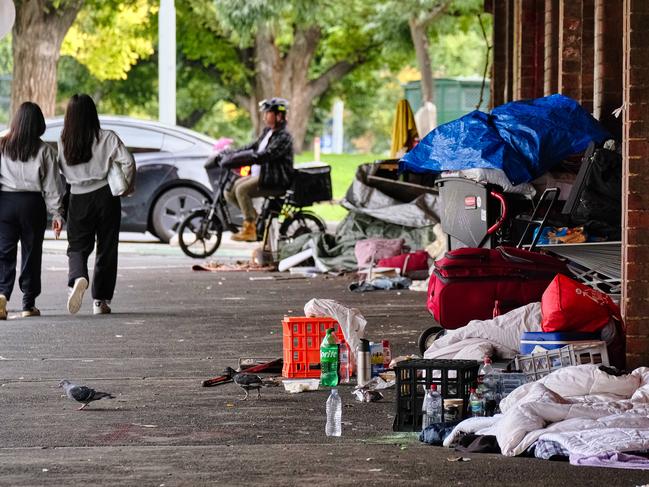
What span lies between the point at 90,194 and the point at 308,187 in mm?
5941

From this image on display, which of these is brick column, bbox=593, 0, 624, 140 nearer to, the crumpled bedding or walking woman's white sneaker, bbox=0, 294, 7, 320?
walking woman's white sneaker, bbox=0, 294, 7, 320

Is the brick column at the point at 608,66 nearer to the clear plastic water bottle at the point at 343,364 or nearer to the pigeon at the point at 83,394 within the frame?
the clear plastic water bottle at the point at 343,364

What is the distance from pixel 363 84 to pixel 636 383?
53267 mm

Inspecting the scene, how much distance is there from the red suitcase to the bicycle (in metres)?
8.49

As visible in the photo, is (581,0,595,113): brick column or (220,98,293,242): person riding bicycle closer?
(581,0,595,113): brick column

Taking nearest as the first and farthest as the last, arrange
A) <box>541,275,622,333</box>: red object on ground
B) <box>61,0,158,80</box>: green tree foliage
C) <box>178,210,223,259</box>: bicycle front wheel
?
<box>541,275,622,333</box>: red object on ground
<box>178,210,223,259</box>: bicycle front wheel
<box>61,0,158,80</box>: green tree foliage

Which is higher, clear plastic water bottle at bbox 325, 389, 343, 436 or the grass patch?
the grass patch

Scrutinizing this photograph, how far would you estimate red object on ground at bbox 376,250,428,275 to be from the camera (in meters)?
16.8

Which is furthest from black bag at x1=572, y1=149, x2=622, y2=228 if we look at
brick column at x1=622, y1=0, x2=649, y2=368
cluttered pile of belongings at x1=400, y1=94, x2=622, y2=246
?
brick column at x1=622, y1=0, x2=649, y2=368

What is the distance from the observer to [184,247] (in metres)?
19.7

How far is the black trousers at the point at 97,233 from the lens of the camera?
13570mm

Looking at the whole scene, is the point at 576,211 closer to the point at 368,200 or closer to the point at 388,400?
the point at 388,400

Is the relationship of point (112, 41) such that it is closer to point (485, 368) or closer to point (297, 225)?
point (297, 225)

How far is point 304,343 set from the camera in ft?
31.7
